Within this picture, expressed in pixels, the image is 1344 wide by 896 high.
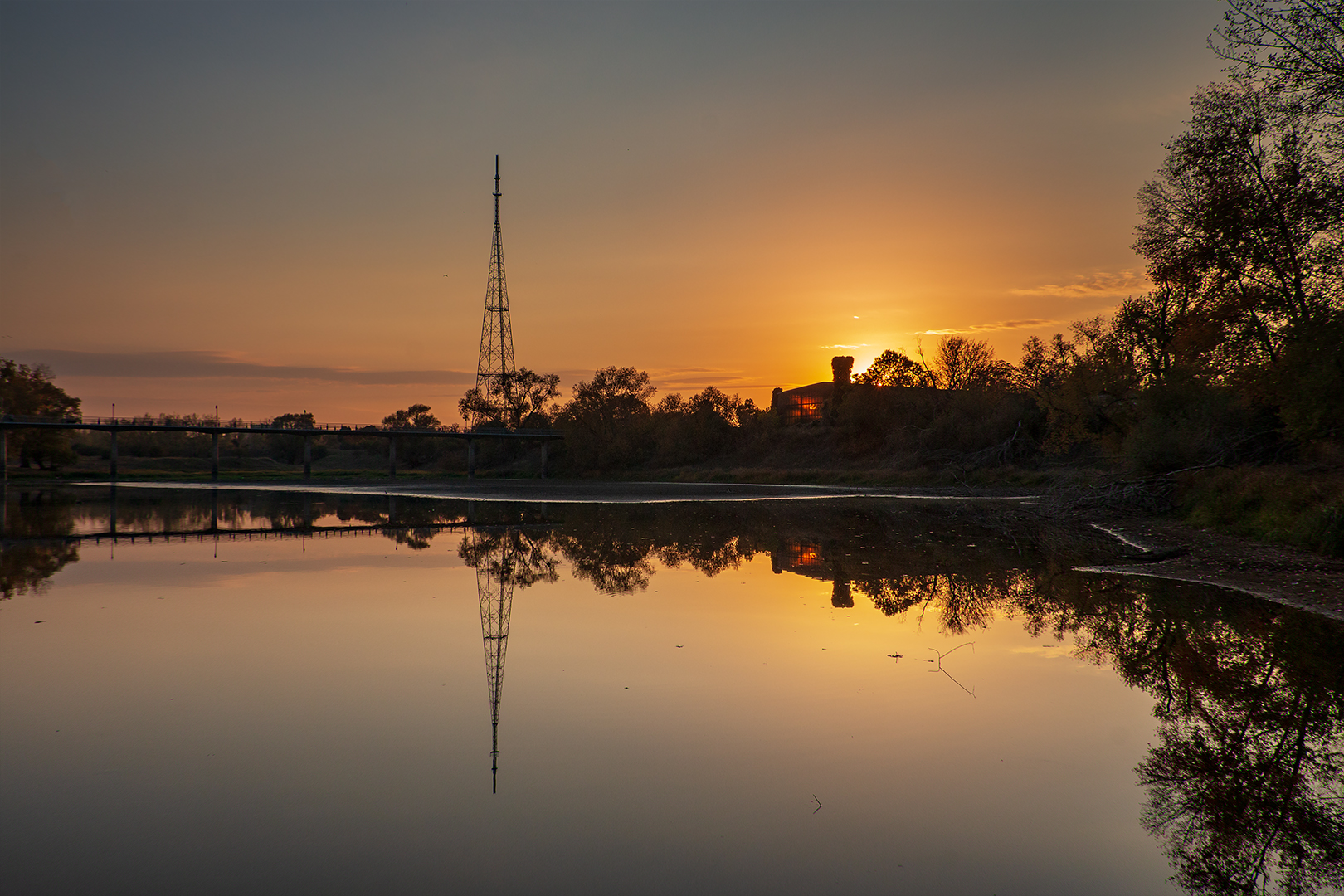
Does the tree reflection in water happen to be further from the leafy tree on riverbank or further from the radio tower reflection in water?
the leafy tree on riverbank

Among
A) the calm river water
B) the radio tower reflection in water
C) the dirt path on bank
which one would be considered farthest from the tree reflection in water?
the dirt path on bank

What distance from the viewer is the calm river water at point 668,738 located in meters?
5.36

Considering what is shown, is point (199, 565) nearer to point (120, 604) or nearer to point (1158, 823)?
point (120, 604)

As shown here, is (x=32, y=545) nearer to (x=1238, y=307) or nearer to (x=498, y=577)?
(x=498, y=577)

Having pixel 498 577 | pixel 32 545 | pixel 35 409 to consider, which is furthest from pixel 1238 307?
pixel 35 409

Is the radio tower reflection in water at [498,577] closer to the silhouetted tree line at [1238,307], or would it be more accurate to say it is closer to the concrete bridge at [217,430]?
the silhouetted tree line at [1238,307]

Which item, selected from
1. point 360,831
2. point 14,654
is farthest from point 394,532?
point 360,831

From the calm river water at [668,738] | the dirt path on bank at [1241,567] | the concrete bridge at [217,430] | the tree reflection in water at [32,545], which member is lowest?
the calm river water at [668,738]

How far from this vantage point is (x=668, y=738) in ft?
25.0

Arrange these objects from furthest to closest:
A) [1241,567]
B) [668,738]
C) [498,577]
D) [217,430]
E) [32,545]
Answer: [217,430], [32,545], [498,577], [1241,567], [668,738]

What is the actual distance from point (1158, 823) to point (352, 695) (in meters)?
8.04

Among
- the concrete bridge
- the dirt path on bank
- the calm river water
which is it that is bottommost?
the calm river water

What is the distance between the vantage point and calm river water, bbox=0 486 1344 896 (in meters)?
5.36

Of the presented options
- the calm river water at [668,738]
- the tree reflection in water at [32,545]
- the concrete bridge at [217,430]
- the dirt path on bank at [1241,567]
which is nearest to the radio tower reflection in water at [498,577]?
the calm river water at [668,738]
